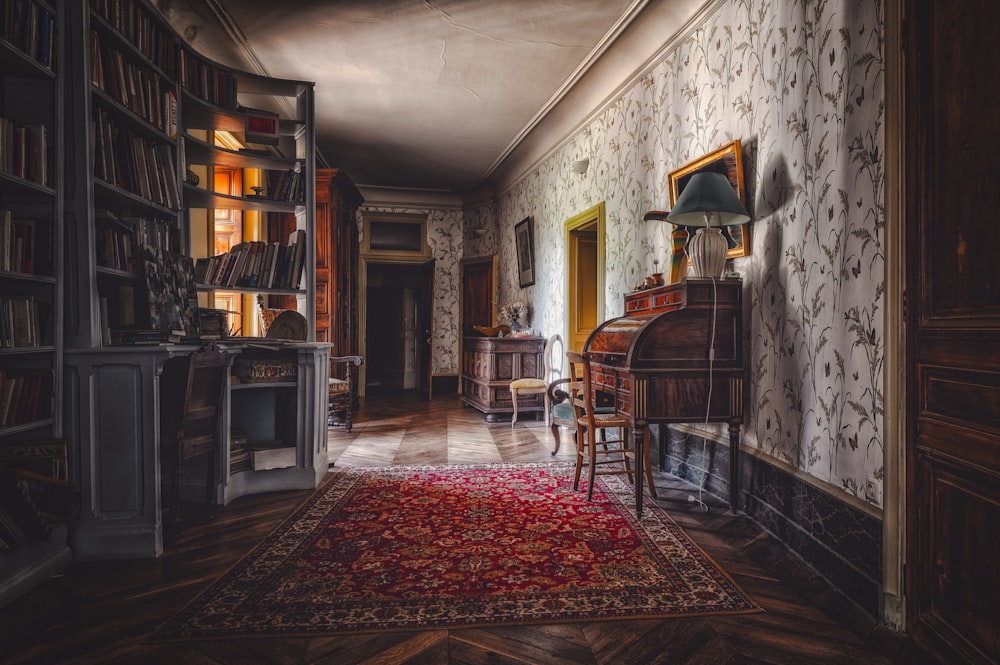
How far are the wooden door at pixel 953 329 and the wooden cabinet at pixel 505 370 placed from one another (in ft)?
14.8

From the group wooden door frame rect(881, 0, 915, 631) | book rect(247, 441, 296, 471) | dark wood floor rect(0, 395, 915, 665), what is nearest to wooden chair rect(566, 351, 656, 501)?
dark wood floor rect(0, 395, 915, 665)

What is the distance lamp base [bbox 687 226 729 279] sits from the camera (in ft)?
9.68

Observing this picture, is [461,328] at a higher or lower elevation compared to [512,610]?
higher

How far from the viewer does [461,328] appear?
8.98 m

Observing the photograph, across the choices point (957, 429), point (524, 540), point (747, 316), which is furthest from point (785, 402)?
point (524, 540)

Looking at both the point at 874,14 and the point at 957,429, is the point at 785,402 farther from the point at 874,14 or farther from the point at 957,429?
the point at 874,14

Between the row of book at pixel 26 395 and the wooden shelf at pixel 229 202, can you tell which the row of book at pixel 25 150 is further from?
the wooden shelf at pixel 229 202

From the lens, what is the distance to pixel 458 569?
2.24m

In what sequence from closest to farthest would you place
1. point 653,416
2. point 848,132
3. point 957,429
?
point 957,429 < point 848,132 < point 653,416

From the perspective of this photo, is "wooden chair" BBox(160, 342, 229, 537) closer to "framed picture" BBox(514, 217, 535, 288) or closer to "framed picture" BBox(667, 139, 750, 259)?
"framed picture" BBox(667, 139, 750, 259)

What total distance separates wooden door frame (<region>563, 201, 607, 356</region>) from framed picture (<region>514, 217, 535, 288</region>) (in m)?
1.13

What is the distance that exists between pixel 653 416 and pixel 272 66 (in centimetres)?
421

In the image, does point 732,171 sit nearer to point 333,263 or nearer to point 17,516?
point 17,516

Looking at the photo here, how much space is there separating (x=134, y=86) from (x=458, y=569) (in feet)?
9.17
